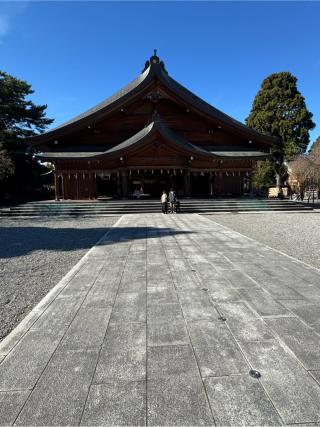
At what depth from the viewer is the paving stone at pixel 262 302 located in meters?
3.39

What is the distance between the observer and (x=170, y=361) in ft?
8.10

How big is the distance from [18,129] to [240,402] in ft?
132

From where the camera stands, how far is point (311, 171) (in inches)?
Answer: 1192

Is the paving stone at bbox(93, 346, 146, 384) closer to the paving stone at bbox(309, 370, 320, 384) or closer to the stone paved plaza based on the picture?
the stone paved plaza

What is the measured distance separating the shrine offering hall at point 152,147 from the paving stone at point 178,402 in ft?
60.3

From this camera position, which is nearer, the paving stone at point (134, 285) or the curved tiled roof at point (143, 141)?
the paving stone at point (134, 285)

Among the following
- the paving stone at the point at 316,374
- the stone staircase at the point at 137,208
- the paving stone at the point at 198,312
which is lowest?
the paving stone at the point at 316,374

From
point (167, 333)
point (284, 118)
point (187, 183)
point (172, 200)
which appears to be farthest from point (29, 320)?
point (284, 118)

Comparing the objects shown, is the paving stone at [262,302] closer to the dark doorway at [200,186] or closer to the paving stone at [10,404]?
the paving stone at [10,404]

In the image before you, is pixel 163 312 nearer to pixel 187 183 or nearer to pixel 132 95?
pixel 187 183

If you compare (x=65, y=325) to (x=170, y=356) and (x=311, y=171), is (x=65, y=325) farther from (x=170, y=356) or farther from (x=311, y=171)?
(x=311, y=171)

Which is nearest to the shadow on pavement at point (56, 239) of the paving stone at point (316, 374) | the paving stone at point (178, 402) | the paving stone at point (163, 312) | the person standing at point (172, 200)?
the paving stone at point (163, 312)

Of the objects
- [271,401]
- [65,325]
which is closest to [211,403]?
[271,401]

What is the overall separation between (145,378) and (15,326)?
1898 millimetres
